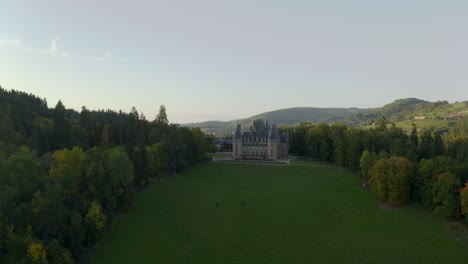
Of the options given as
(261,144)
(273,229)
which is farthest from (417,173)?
(261,144)

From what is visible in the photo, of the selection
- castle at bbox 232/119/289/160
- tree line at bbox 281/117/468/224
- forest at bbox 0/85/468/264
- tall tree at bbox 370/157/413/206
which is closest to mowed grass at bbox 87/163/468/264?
tall tree at bbox 370/157/413/206

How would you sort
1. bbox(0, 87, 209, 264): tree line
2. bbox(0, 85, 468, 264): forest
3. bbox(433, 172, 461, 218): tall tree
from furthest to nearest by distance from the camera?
bbox(433, 172, 461, 218): tall tree < bbox(0, 85, 468, 264): forest < bbox(0, 87, 209, 264): tree line

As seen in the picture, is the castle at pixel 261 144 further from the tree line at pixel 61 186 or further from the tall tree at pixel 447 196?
the tall tree at pixel 447 196

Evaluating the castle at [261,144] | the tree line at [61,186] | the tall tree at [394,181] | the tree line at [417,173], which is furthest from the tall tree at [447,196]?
the castle at [261,144]

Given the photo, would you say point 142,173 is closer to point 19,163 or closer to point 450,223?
point 19,163

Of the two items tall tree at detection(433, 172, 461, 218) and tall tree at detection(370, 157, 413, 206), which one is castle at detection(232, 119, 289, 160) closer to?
tall tree at detection(370, 157, 413, 206)

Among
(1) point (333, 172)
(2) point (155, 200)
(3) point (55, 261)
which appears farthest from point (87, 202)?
(1) point (333, 172)
